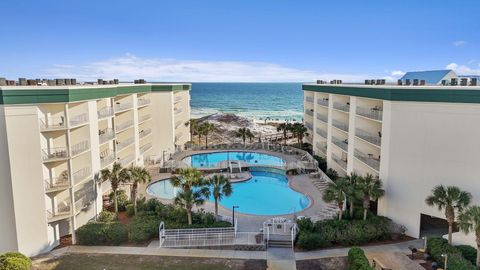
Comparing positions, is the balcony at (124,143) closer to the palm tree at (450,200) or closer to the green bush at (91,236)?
the green bush at (91,236)

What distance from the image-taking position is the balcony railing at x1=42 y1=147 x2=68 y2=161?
812 inches

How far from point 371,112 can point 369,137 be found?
1.95m

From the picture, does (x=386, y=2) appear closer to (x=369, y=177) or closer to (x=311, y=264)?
(x=369, y=177)

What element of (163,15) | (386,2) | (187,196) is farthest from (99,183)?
(386,2)

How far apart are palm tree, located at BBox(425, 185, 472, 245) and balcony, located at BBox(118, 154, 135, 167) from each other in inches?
989

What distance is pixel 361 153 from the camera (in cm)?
2822

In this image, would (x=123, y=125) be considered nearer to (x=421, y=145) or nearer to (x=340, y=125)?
(x=340, y=125)

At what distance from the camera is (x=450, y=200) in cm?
1895

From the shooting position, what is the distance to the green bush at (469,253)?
60.5ft

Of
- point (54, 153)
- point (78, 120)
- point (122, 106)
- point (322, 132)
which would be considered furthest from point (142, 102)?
point (322, 132)

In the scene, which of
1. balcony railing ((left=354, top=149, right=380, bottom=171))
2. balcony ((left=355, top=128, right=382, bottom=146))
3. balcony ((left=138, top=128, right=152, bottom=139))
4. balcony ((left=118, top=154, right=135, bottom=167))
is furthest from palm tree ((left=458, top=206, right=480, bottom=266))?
balcony ((left=138, top=128, right=152, bottom=139))

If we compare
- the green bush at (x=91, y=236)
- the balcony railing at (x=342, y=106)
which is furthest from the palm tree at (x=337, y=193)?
the green bush at (x=91, y=236)

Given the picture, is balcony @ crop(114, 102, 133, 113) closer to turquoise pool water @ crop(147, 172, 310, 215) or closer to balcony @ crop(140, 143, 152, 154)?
balcony @ crop(140, 143, 152, 154)

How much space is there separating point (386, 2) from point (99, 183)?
30486 millimetres
